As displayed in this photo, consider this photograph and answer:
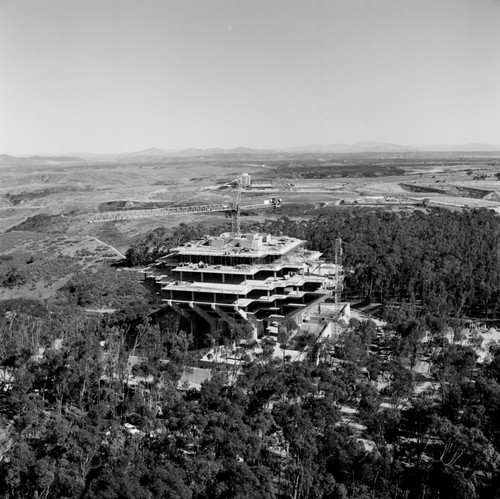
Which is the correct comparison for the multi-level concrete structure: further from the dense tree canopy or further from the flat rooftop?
the dense tree canopy

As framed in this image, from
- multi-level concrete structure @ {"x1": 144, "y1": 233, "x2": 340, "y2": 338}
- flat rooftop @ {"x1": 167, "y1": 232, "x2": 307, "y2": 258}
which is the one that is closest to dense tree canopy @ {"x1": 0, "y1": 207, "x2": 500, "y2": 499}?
multi-level concrete structure @ {"x1": 144, "y1": 233, "x2": 340, "y2": 338}

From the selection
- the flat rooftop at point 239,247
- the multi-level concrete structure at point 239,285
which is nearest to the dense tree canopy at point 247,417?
the multi-level concrete structure at point 239,285

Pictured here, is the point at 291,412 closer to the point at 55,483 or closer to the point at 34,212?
the point at 55,483

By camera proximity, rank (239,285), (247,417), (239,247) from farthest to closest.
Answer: (239,247)
(239,285)
(247,417)

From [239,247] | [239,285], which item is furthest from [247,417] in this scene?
[239,247]

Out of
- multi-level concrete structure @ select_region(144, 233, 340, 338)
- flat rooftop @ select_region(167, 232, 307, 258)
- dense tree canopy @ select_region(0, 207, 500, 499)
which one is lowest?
dense tree canopy @ select_region(0, 207, 500, 499)

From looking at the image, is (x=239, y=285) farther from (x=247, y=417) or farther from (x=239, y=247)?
(x=247, y=417)

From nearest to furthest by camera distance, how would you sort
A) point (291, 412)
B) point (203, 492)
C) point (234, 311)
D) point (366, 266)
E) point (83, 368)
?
point (203, 492)
point (291, 412)
point (83, 368)
point (234, 311)
point (366, 266)

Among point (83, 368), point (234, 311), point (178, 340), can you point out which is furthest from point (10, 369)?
point (234, 311)
